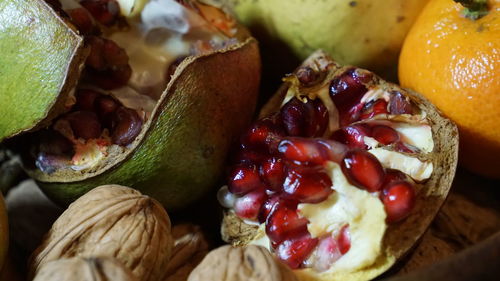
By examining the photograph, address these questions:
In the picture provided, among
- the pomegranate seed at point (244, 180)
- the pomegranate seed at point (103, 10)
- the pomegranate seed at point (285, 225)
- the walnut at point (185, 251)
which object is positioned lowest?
the walnut at point (185, 251)

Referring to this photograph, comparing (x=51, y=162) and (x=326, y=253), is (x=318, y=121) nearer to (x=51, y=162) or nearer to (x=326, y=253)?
(x=326, y=253)

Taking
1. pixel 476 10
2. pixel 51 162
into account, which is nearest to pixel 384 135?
pixel 476 10

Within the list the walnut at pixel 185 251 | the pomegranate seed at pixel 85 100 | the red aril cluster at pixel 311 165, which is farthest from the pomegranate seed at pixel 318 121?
the pomegranate seed at pixel 85 100

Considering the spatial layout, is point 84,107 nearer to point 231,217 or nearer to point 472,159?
point 231,217

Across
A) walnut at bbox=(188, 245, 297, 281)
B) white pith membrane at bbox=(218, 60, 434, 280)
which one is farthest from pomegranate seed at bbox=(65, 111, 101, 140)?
walnut at bbox=(188, 245, 297, 281)

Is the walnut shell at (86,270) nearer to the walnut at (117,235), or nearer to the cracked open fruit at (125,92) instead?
the walnut at (117,235)

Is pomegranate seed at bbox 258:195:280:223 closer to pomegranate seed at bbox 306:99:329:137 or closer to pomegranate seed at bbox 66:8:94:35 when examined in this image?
pomegranate seed at bbox 306:99:329:137
